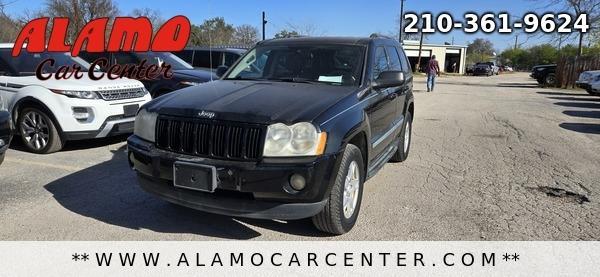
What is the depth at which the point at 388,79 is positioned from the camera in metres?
4.60

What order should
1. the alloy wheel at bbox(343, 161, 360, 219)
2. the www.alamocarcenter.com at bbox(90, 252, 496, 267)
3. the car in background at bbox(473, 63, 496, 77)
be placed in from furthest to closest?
the car in background at bbox(473, 63, 496, 77)
the alloy wheel at bbox(343, 161, 360, 219)
the www.alamocarcenter.com at bbox(90, 252, 496, 267)

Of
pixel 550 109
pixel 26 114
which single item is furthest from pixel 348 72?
pixel 550 109

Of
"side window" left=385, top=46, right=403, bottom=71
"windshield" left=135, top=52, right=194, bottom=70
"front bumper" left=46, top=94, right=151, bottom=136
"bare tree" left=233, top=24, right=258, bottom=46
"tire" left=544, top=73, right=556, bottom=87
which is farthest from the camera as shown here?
"bare tree" left=233, top=24, right=258, bottom=46

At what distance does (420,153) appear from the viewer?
24.2ft

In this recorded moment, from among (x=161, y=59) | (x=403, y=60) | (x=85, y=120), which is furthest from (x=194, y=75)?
(x=403, y=60)

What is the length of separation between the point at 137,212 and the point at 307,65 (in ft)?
7.18

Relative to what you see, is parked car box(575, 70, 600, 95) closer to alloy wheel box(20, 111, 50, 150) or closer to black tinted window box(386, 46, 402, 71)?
black tinted window box(386, 46, 402, 71)

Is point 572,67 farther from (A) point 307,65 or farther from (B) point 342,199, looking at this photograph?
(B) point 342,199

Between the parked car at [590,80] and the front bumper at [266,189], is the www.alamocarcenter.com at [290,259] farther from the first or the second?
the parked car at [590,80]

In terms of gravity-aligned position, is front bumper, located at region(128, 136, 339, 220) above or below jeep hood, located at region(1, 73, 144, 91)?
below

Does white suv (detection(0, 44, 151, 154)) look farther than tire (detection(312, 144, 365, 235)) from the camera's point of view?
Yes

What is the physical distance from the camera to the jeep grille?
11.5 feet

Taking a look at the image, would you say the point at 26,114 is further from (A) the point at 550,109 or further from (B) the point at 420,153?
(A) the point at 550,109

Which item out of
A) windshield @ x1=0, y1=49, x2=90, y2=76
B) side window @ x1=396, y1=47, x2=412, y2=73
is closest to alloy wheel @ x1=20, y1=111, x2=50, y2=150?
windshield @ x1=0, y1=49, x2=90, y2=76
